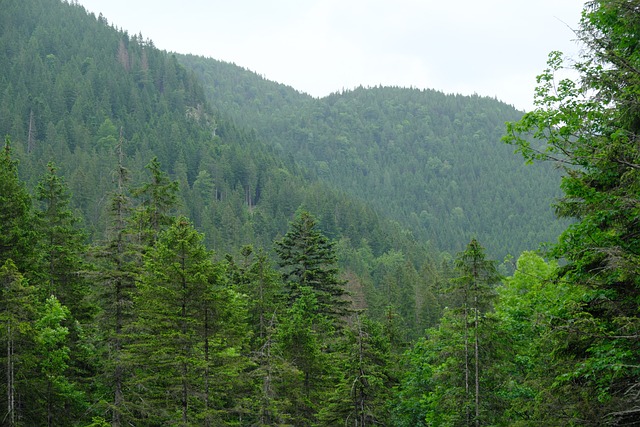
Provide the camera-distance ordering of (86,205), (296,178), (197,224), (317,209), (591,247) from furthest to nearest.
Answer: (296,178) → (317,209) → (197,224) → (86,205) → (591,247)

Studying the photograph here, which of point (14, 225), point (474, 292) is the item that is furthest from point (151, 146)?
point (474, 292)

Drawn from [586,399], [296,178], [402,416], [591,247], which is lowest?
[402,416]

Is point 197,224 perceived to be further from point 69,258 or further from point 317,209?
point 69,258

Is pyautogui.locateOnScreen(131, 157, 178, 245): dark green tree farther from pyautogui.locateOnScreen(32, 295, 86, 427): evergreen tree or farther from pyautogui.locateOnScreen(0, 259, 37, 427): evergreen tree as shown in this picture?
pyautogui.locateOnScreen(0, 259, 37, 427): evergreen tree

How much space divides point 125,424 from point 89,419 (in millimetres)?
3997

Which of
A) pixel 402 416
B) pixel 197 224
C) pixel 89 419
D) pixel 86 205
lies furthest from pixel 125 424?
pixel 197 224

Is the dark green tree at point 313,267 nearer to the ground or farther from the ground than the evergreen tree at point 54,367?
farther from the ground

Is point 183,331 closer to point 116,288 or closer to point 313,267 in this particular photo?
point 116,288

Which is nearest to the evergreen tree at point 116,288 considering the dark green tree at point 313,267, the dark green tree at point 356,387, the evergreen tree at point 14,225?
the evergreen tree at point 14,225

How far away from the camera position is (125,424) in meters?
21.7

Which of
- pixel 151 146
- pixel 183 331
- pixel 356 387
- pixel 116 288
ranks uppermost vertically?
pixel 151 146

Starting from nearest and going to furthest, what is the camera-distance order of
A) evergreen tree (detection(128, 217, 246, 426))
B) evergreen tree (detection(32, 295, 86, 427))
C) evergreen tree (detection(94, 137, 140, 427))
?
1. evergreen tree (detection(128, 217, 246, 426))
2. evergreen tree (detection(94, 137, 140, 427))
3. evergreen tree (detection(32, 295, 86, 427))

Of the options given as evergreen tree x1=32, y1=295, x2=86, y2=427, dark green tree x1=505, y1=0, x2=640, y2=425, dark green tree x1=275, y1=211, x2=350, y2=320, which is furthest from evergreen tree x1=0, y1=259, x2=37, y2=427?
dark green tree x1=505, y1=0, x2=640, y2=425

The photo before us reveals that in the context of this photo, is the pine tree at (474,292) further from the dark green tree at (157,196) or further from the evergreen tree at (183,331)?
the dark green tree at (157,196)
